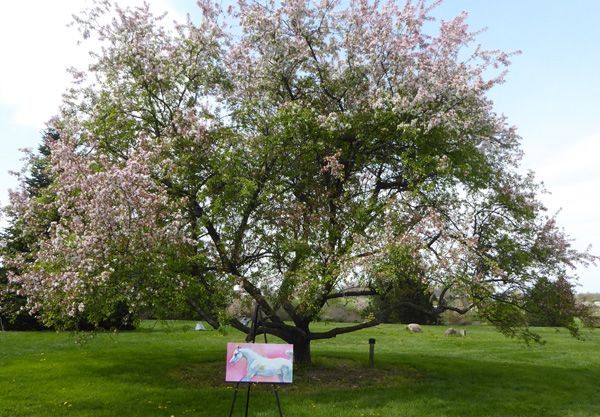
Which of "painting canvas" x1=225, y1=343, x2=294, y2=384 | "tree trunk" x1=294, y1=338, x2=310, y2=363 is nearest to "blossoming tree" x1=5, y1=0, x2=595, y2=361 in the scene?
"tree trunk" x1=294, y1=338, x2=310, y2=363

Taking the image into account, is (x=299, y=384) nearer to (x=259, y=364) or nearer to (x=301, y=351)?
(x=301, y=351)

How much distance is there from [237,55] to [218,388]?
1111cm

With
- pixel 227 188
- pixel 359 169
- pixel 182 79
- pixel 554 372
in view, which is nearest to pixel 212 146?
pixel 227 188

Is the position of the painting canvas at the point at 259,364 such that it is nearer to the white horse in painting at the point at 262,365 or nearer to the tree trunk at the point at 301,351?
the white horse in painting at the point at 262,365

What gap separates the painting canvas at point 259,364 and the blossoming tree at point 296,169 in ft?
10.2

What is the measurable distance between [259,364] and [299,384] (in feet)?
18.4

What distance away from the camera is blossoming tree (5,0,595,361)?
1209 centimetres

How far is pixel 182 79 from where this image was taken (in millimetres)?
15492

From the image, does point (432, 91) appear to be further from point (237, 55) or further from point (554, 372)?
point (554, 372)

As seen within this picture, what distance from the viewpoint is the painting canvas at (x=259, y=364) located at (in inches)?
352

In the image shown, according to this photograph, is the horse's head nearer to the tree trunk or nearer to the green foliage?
the green foliage

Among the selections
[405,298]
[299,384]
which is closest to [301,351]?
[299,384]

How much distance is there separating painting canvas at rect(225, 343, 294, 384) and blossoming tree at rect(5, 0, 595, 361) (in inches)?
122

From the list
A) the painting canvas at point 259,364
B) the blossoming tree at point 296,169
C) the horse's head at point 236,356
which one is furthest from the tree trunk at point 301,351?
the horse's head at point 236,356
